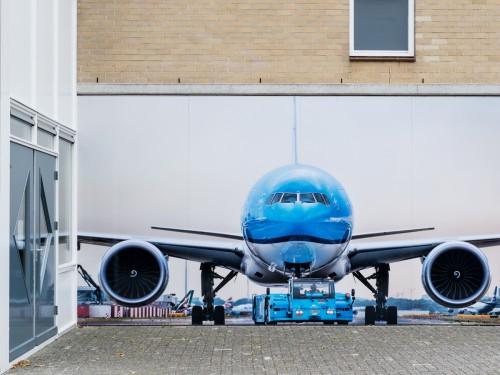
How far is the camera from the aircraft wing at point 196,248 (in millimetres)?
17219

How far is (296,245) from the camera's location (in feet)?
56.4

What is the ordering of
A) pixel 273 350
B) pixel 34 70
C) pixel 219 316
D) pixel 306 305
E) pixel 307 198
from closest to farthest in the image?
pixel 273 350 < pixel 34 70 < pixel 306 305 < pixel 219 316 < pixel 307 198

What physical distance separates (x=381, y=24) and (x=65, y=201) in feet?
19.7

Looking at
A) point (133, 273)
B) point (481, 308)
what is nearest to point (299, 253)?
point (133, 273)

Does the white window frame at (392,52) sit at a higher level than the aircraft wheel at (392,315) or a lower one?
higher

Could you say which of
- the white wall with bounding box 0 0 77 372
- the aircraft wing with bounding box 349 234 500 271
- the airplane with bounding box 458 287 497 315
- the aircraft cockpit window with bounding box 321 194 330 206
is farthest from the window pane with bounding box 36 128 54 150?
the airplane with bounding box 458 287 497 315

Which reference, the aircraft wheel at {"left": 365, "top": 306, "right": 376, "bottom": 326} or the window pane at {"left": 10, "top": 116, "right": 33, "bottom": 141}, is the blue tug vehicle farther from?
the window pane at {"left": 10, "top": 116, "right": 33, "bottom": 141}

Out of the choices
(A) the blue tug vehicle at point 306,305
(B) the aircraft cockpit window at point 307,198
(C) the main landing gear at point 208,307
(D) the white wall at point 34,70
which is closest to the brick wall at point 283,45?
(D) the white wall at point 34,70

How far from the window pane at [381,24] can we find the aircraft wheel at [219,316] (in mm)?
4927

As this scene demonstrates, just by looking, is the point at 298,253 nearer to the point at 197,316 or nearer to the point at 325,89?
the point at 197,316

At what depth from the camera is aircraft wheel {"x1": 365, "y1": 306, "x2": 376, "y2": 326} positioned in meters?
17.1

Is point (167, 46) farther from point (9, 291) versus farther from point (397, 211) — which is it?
point (9, 291)

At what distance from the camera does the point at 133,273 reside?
57.4 ft

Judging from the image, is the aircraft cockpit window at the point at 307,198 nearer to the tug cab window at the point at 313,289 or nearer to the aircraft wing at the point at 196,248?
the tug cab window at the point at 313,289
